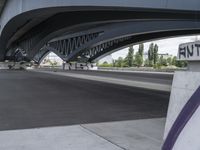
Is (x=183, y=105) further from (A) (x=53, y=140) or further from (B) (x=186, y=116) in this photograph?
(A) (x=53, y=140)

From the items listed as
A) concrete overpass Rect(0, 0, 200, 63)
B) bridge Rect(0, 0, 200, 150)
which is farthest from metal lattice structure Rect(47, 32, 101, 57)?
bridge Rect(0, 0, 200, 150)

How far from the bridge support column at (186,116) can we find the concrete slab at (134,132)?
1600 mm

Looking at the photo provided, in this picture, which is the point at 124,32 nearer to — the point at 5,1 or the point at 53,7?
the point at 5,1

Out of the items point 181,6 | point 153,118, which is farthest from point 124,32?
point 153,118

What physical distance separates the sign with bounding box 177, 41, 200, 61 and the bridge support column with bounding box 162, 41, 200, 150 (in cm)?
32

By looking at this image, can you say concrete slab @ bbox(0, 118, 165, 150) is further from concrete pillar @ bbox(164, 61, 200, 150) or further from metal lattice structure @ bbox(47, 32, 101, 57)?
metal lattice structure @ bbox(47, 32, 101, 57)

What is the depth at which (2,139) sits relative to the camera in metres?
7.00

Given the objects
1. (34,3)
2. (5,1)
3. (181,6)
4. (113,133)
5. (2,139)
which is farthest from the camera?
(5,1)

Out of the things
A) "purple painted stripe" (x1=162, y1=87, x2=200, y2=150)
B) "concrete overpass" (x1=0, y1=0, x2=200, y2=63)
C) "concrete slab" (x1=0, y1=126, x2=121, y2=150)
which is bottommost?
"concrete slab" (x1=0, y1=126, x2=121, y2=150)

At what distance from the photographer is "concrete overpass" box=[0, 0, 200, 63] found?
15.5 meters

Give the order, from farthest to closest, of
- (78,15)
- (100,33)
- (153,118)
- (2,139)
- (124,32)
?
1. (100,33)
2. (124,32)
3. (78,15)
4. (153,118)
5. (2,139)

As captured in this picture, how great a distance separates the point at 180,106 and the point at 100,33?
61.0m

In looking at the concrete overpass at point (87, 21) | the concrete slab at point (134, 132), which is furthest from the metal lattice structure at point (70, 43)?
the concrete slab at point (134, 132)

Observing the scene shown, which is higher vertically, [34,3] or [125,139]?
[34,3]
